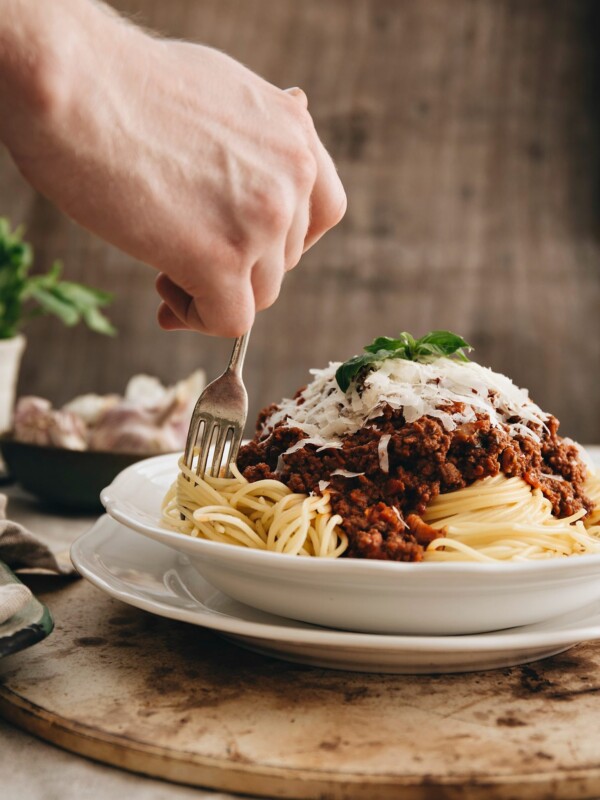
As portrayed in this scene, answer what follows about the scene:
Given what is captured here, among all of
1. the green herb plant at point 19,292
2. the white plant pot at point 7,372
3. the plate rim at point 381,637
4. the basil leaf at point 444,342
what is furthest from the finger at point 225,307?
the green herb plant at point 19,292

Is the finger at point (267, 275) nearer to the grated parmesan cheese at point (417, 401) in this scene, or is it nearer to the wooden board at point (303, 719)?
the grated parmesan cheese at point (417, 401)

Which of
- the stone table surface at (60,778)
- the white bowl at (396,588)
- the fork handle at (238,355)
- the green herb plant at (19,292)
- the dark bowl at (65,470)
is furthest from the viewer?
the green herb plant at (19,292)

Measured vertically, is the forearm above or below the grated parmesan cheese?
above

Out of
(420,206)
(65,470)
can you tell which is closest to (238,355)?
(65,470)

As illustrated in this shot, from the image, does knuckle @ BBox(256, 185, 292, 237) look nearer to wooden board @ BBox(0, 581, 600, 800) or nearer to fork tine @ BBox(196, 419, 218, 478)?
fork tine @ BBox(196, 419, 218, 478)

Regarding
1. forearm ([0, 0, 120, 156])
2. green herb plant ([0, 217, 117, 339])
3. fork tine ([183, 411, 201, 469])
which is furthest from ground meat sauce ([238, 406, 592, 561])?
green herb plant ([0, 217, 117, 339])

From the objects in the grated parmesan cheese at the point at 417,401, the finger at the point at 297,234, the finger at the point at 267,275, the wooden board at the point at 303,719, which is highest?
the finger at the point at 297,234

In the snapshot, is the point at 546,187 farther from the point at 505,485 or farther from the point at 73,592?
the point at 73,592

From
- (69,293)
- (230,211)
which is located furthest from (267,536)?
(69,293)
